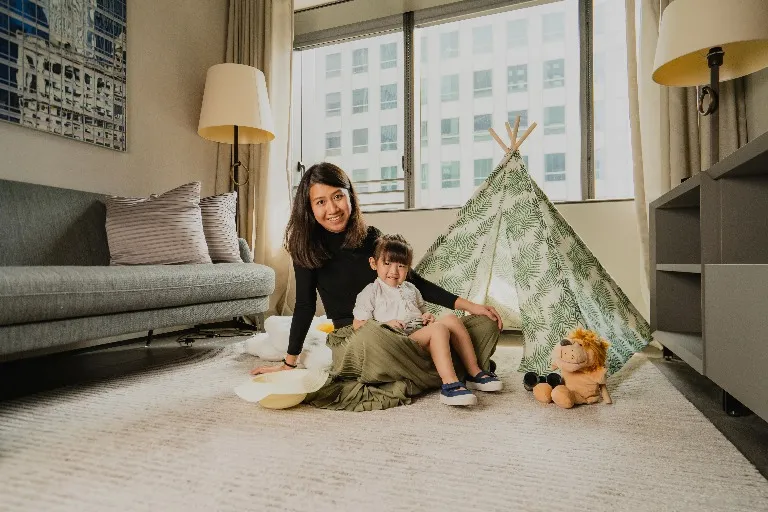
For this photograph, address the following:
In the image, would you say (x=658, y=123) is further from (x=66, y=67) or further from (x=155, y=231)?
(x=66, y=67)

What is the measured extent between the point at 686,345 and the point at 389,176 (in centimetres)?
236

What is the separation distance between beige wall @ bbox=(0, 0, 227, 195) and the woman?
4.94ft

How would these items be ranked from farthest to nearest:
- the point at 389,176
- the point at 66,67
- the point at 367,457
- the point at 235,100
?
the point at 389,176, the point at 235,100, the point at 66,67, the point at 367,457

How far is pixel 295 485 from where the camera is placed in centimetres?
91

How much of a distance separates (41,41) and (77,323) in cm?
154

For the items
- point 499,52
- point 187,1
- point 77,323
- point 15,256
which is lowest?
point 77,323

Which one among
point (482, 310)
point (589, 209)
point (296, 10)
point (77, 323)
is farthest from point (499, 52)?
point (77, 323)

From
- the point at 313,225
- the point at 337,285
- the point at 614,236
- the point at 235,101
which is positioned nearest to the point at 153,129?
the point at 235,101

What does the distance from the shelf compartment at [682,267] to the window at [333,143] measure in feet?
8.25

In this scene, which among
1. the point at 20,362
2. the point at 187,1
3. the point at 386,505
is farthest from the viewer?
the point at 187,1

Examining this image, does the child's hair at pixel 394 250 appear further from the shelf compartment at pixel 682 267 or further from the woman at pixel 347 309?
the shelf compartment at pixel 682 267

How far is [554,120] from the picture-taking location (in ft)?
10.4

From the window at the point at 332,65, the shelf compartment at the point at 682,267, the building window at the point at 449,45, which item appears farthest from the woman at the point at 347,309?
the window at the point at 332,65

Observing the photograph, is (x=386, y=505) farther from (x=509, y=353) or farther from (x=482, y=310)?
(x=509, y=353)
